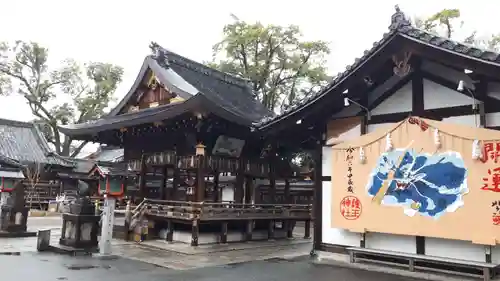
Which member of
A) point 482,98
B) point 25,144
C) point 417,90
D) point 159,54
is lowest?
point 482,98

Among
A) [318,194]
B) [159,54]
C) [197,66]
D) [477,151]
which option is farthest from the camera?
[197,66]

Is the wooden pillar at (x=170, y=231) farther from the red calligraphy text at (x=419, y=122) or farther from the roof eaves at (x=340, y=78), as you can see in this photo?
the red calligraphy text at (x=419, y=122)

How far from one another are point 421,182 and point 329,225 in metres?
2.69

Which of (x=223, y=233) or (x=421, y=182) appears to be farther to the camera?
(x=223, y=233)

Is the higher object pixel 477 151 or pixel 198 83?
pixel 198 83

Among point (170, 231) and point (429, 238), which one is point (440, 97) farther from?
point (170, 231)

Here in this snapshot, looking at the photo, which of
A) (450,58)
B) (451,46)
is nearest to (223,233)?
(450,58)

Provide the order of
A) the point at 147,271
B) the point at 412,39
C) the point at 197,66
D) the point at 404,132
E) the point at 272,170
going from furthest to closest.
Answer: the point at 197,66 < the point at 272,170 < the point at 404,132 < the point at 147,271 < the point at 412,39

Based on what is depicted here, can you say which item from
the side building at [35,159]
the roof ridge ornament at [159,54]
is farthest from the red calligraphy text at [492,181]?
the side building at [35,159]

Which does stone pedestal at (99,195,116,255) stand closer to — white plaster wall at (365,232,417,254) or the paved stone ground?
the paved stone ground

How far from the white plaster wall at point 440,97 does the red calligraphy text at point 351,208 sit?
2713mm

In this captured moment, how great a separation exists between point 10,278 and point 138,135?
1039 centimetres

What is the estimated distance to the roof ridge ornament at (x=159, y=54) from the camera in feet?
58.7

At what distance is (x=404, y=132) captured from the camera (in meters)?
9.01
